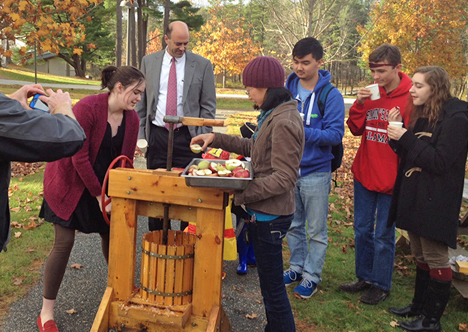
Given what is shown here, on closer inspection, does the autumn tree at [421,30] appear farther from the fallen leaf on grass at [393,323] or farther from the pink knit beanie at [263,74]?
the pink knit beanie at [263,74]

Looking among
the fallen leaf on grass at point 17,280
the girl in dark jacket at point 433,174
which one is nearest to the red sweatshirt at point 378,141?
the girl in dark jacket at point 433,174

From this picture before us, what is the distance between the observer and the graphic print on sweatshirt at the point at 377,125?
3906mm

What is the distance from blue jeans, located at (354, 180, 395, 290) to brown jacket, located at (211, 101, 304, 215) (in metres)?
1.46

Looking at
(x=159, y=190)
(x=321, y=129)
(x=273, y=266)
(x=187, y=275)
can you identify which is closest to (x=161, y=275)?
(x=187, y=275)

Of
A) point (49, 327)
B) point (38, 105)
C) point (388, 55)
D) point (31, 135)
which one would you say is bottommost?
point (49, 327)

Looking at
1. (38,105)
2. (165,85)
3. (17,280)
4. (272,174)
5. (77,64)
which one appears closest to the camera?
(38,105)

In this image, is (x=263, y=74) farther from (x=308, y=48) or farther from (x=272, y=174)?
(x=308, y=48)

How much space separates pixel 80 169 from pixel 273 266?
5.07ft

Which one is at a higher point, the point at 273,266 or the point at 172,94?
the point at 172,94

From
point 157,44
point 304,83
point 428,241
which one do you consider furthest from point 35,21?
point 157,44

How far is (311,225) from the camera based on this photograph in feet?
13.7

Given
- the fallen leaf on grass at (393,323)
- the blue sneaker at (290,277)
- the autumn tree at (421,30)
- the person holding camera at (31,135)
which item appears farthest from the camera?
the autumn tree at (421,30)

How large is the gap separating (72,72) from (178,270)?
198 ft

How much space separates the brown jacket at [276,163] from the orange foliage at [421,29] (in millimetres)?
16631
